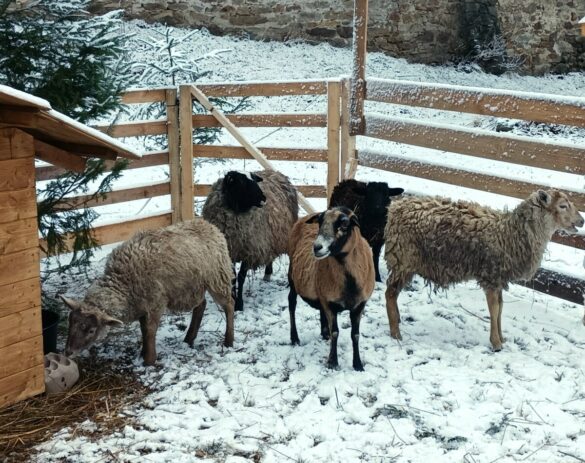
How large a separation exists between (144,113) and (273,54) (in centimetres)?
689

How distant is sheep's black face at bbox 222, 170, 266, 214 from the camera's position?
24.7ft

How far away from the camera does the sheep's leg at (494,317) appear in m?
6.31

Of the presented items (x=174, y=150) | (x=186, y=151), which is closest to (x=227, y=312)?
(x=186, y=151)

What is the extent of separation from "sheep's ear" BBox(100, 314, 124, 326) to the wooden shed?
1.77 feet

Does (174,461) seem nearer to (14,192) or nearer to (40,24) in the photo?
(14,192)

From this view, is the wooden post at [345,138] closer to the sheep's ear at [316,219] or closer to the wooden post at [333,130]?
the wooden post at [333,130]

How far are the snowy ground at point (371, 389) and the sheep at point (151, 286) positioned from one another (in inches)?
16.4

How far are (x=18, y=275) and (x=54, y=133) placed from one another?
1.05 meters

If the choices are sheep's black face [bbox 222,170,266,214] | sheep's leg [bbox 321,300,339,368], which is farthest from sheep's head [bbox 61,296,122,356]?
sheep's black face [bbox 222,170,266,214]

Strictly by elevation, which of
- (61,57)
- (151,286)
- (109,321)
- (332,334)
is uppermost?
(61,57)

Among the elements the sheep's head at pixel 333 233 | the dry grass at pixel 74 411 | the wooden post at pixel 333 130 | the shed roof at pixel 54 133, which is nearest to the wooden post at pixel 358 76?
the wooden post at pixel 333 130

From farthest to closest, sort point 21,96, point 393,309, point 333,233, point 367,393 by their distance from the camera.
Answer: point 393,309 < point 333,233 < point 367,393 < point 21,96

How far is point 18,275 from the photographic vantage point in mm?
5254

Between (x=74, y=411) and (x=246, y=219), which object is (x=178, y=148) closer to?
(x=246, y=219)
